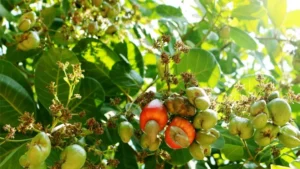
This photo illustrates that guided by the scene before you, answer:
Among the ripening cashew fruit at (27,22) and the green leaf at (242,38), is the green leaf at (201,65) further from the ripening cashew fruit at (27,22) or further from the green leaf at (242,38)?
the ripening cashew fruit at (27,22)

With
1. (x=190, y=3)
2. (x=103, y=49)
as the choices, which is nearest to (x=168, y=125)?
(x=103, y=49)

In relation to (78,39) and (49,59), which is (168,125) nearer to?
(49,59)

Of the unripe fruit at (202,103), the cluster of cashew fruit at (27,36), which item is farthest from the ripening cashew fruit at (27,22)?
the unripe fruit at (202,103)

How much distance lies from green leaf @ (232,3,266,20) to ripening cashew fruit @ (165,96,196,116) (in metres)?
0.66

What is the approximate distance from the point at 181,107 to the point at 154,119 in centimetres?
7

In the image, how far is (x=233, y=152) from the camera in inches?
54.4

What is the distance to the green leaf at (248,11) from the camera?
1.60 m

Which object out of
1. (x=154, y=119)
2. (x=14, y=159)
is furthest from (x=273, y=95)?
(x=14, y=159)

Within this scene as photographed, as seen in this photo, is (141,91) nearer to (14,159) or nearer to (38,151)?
(14,159)

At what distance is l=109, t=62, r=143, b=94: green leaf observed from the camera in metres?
1.45

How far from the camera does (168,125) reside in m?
1.11

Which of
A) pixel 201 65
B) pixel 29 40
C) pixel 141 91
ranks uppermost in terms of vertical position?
pixel 29 40

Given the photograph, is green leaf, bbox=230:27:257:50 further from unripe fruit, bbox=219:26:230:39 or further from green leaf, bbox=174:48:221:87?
green leaf, bbox=174:48:221:87

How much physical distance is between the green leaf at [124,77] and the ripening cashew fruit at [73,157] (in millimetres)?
462
